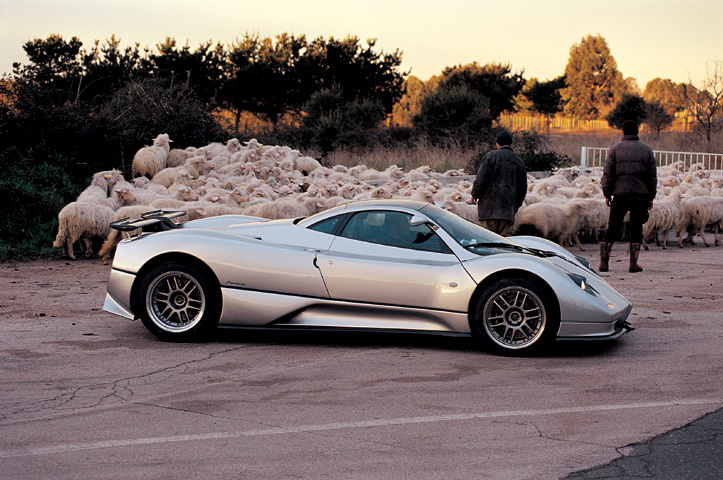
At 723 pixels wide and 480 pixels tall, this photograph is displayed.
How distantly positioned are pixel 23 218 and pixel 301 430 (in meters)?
13.7

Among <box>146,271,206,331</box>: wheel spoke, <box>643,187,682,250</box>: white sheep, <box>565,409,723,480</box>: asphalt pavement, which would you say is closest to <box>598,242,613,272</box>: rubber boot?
<box>643,187,682,250</box>: white sheep

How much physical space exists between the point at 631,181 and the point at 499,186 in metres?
2.09

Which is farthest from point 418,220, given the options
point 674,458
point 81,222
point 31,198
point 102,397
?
point 31,198

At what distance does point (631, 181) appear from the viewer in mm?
12812

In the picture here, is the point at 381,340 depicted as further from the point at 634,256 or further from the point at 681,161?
the point at 681,161

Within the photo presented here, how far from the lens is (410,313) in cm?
767

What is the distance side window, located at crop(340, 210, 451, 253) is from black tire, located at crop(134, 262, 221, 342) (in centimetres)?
142

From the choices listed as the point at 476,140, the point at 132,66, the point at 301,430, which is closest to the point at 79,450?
the point at 301,430

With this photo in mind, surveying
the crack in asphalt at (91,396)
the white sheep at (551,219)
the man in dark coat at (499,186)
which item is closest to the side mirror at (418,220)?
the crack in asphalt at (91,396)

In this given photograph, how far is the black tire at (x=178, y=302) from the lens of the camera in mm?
7980

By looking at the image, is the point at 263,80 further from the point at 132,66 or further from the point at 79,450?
the point at 79,450

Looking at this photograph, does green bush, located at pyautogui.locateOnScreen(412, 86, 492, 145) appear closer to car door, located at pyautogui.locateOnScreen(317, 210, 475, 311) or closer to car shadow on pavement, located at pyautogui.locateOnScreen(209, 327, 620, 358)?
car shadow on pavement, located at pyautogui.locateOnScreen(209, 327, 620, 358)

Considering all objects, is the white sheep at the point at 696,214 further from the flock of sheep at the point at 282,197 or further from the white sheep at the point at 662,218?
the white sheep at the point at 662,218

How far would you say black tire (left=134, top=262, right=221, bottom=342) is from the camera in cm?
798
